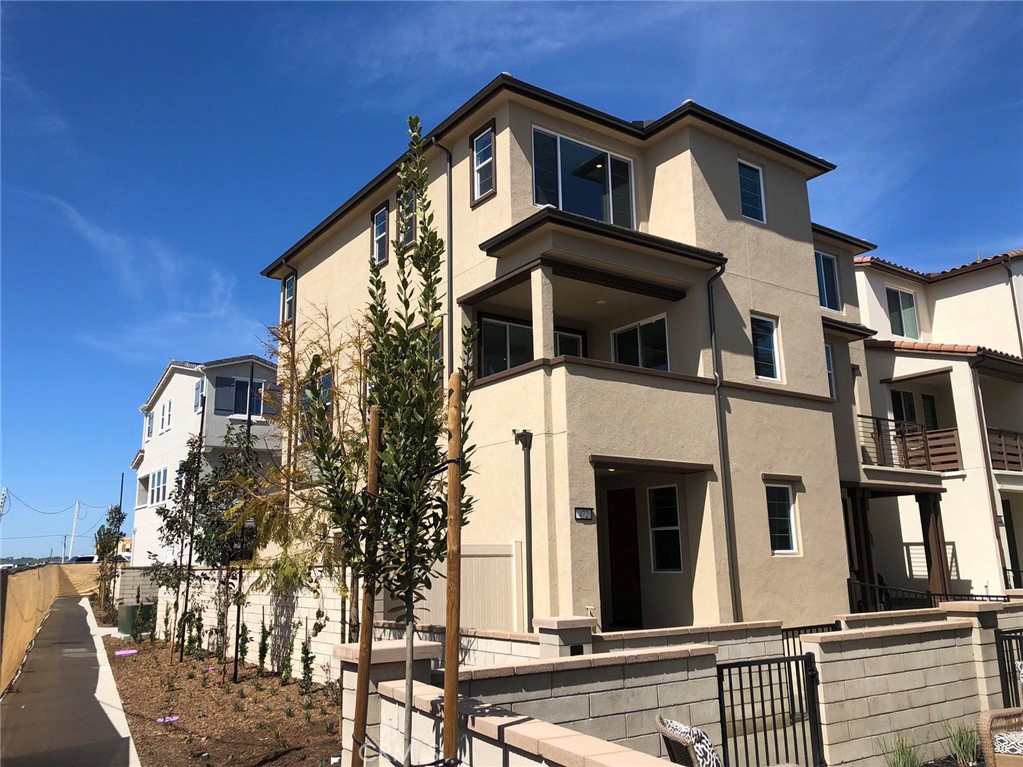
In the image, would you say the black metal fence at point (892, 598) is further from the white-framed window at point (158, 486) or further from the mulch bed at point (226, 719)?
the white-framed window at point (158, 486)

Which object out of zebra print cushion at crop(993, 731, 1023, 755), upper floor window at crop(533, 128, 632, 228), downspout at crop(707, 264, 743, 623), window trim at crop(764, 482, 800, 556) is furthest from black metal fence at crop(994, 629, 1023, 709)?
upper floor window at crop(533, 128, 632, 228)

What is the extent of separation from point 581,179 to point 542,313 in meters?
4.08

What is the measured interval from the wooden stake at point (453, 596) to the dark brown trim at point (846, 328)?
16.7 meters

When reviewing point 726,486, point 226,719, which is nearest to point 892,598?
point 726,486

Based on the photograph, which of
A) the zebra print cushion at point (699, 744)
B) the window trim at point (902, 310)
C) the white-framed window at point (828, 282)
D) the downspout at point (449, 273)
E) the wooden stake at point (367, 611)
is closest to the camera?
the wooden stake at point (367, 611)

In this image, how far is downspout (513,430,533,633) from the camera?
1229 cm

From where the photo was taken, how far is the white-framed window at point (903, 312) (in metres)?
27.0

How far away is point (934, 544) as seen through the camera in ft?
67.5

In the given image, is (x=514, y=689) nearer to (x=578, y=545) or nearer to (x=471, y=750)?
(x=471, y=750)

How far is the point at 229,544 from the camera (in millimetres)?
17516

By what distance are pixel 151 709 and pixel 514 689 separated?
957 centimetres

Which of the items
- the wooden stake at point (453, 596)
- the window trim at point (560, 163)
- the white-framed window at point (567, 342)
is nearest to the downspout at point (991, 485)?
the white-framed window at point (567, 342)

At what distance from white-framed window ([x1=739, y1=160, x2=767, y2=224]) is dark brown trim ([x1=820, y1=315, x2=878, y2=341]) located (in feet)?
13.2

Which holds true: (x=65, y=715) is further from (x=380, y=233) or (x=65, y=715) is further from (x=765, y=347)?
(x=765, y=347)
